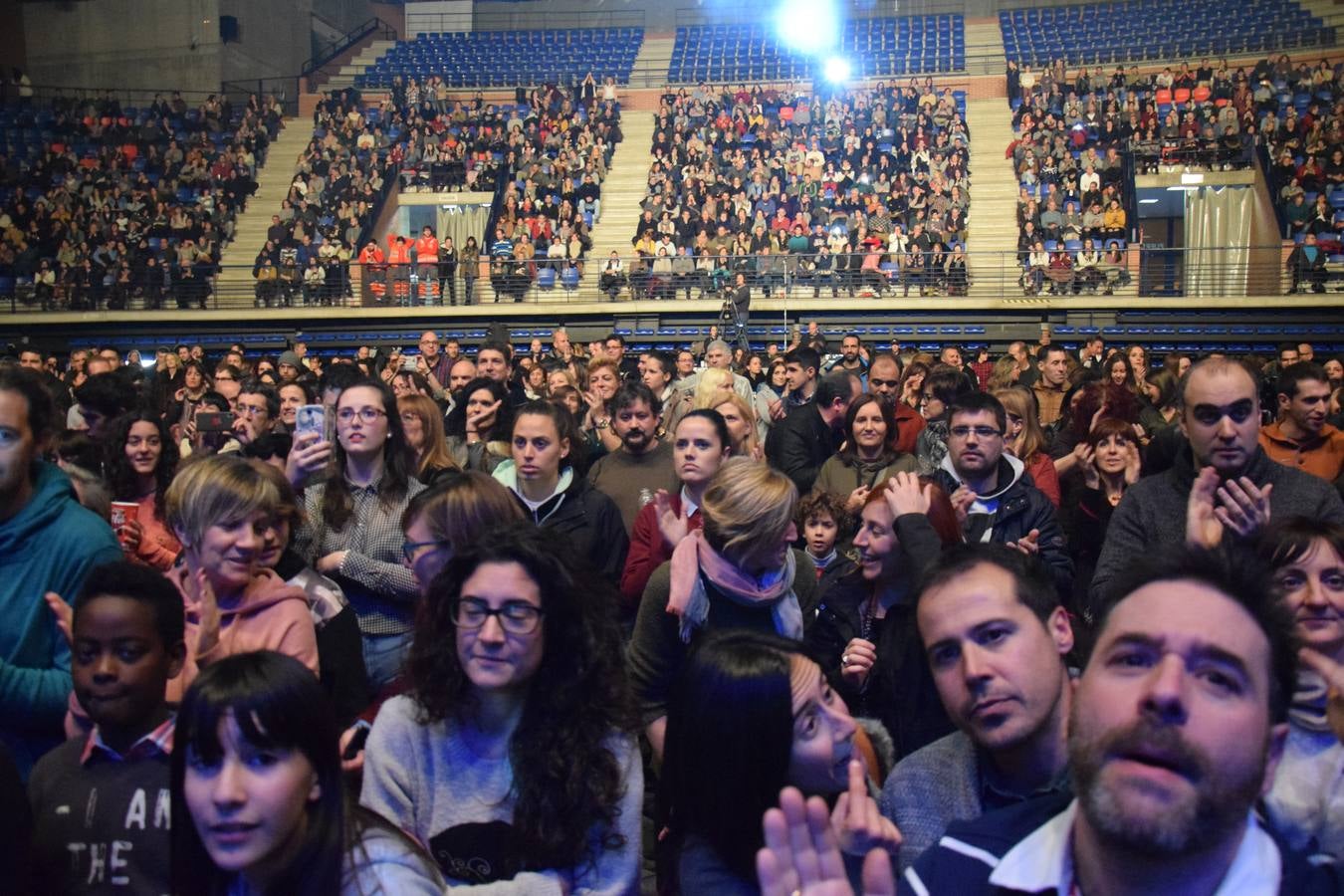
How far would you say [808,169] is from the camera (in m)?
23.2

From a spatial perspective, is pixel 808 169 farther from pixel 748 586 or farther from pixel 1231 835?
pixel 1231 835

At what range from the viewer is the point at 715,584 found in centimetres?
319

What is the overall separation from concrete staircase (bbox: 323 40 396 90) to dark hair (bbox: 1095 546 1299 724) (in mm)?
30269

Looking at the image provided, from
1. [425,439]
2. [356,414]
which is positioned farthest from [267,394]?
[356,414]

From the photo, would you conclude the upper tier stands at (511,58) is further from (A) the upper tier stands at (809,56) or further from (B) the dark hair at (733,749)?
(B) the dark hair at (733,749)

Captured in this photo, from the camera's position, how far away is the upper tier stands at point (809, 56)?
1117 inches

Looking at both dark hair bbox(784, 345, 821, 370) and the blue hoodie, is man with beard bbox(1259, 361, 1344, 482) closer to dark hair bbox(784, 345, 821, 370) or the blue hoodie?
dark hair bbox(784, 345, 821, 370)

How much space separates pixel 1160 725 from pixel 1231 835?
0.53 ft

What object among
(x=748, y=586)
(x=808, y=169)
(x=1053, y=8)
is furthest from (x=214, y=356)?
(x=1053, y=8)

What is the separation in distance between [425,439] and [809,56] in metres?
27.1

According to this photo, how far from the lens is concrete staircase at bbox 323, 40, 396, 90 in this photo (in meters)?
30.0

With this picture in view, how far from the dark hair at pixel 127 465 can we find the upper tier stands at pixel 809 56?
25.5m

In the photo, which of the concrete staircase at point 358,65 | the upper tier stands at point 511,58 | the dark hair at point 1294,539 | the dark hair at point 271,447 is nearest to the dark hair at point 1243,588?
the dark hair at point 1294,539

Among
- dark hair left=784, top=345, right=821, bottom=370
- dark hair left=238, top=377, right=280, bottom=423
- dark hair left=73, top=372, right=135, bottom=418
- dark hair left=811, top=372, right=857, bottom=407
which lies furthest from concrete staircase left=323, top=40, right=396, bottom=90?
dark hair left=73, top=372, right=135, bottom=418
